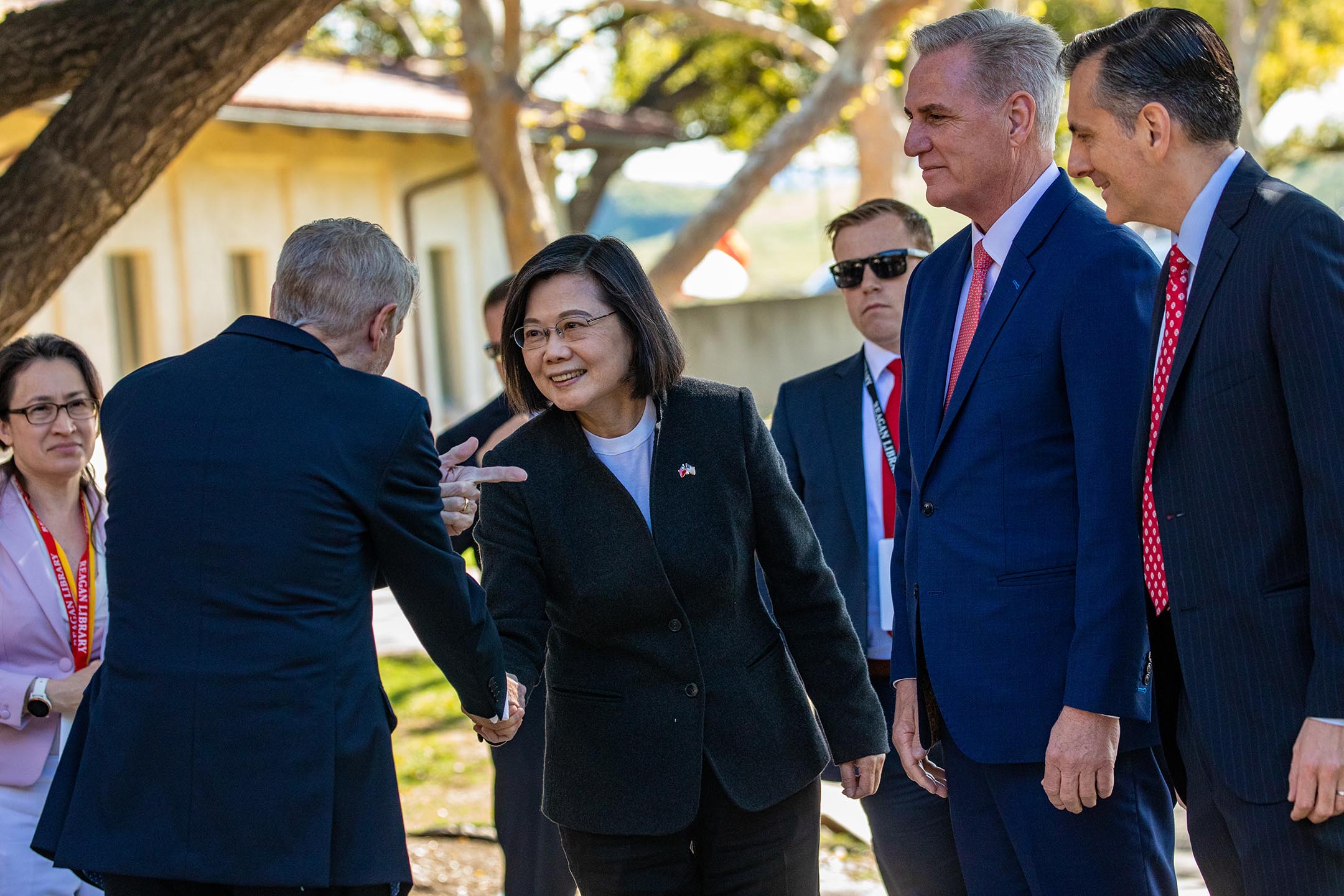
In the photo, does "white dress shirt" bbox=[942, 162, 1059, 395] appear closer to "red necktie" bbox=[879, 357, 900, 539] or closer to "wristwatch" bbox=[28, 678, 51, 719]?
"red necktie" bbox=[879, 357, 900, 539]

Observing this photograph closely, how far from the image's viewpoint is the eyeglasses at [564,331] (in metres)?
3.13

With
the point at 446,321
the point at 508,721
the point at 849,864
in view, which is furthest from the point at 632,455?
the point at 446,321

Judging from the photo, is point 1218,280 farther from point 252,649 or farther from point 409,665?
point 409,665

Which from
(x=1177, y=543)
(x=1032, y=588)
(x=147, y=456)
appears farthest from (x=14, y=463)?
(x=1177, y=543)

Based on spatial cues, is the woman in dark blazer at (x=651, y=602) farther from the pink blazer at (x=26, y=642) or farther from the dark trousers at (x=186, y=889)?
the pink blazer at (x=26, y=642)

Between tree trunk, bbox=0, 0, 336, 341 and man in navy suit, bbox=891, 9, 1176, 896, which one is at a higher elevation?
tree trunk, bbox=0, 0, 336, 341

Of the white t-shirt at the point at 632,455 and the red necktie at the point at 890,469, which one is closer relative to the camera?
the white t-shirt at the point at 632,455

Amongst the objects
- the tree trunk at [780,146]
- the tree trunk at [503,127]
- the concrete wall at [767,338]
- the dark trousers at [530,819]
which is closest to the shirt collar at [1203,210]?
the dark trousers at [530,819]

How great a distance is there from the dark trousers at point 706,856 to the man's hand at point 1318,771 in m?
1.21

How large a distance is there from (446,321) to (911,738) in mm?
16978

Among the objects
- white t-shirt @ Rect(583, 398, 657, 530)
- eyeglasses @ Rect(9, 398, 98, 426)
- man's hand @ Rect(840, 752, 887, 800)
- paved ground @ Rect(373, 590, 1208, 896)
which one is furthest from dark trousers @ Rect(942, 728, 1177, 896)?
eyeglasses @ Rect(9, 398, 98, 426)

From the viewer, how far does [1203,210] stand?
2.50 meters

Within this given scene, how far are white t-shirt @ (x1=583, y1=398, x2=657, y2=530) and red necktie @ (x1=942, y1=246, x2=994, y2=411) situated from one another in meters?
0.71

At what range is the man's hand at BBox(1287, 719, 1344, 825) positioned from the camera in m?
2.23
